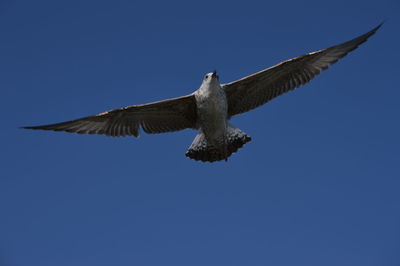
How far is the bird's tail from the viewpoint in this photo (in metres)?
9.53

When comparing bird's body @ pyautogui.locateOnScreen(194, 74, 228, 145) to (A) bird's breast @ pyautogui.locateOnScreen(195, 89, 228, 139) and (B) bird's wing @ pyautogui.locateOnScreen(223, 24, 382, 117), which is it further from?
(B) bird's wing @ pyautogui.locateOnScreen(223, 24, 382, 117)

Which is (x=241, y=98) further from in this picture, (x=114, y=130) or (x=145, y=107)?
(x=114, y=130)

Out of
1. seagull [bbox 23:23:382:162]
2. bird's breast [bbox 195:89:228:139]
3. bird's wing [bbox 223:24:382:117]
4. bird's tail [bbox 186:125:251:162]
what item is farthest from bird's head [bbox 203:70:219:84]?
bird's tail [bbox 186:125:251:162]

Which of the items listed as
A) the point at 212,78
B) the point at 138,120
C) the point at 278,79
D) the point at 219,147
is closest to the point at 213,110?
the point at 212,78

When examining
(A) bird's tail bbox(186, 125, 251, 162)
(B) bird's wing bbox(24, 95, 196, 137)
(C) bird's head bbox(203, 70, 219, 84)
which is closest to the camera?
(C) bird's head bbox(203, 70, 219, 84)

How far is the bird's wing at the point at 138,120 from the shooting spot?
9.75 m

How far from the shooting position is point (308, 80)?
9500 mm

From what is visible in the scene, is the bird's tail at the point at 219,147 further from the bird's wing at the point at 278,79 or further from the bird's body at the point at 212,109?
the bird's wing at the point at 278,79

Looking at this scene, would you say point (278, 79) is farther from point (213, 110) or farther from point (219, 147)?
point (219, 147)

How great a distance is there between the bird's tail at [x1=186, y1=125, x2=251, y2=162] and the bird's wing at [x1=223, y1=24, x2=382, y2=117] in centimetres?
44

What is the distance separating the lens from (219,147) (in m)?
9.56

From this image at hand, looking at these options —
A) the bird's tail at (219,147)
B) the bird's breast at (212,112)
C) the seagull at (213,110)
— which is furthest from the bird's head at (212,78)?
the bird's tail at (219,147)

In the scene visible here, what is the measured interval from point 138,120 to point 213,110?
1.48 meters

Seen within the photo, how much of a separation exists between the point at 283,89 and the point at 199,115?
1.47 m
